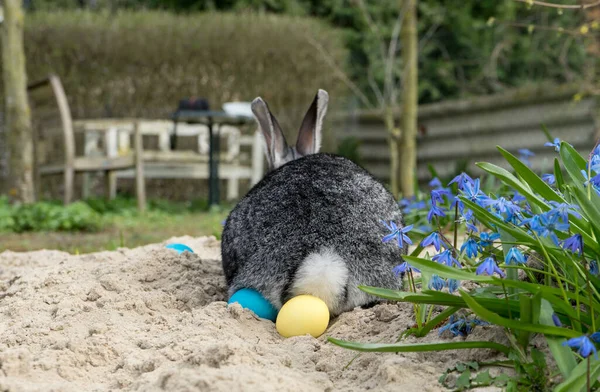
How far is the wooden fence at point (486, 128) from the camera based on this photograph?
9.08m

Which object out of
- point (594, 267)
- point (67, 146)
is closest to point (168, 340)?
point (594, 267)

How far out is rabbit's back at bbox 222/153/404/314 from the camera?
2.83m

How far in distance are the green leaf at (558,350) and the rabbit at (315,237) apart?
2.98 feet

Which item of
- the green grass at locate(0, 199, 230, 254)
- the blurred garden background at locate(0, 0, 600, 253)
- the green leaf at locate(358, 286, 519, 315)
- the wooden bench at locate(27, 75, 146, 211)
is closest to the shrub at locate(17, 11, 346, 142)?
the blurred garden background at locate(0, 0, 600, 253)

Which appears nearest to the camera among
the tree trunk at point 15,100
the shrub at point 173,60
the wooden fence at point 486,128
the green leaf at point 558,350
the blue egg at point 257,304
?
the green leaf at point 558,350

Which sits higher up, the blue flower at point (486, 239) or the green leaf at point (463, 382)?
the blue flower at point (486, 239)

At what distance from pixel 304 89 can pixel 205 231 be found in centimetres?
648

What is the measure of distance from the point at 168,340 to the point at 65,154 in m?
6.59

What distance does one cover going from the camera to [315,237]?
287 centimetres

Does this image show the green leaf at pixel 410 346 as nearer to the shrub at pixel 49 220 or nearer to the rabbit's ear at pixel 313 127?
the rabbit's ear at pixel 313 127

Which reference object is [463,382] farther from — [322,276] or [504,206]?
[322,276]

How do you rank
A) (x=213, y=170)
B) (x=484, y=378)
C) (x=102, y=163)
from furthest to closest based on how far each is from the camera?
(x=213, y=170), (x=102, y=163), (x=484, y=378)

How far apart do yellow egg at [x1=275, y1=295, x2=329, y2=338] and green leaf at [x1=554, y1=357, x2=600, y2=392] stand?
3.43 ft

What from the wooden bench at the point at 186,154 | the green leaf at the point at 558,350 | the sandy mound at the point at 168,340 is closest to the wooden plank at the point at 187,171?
the wooden bench at the point at 186,154
